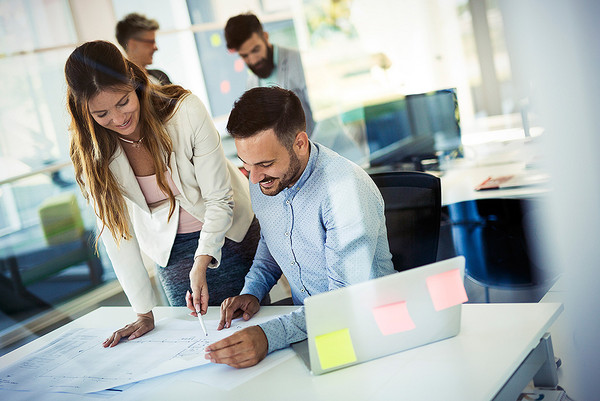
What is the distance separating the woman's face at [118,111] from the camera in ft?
4.51

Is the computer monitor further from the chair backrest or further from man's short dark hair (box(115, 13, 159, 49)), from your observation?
man's short dark hair (box(115, 13, 159, 49))

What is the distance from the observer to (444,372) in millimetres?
939

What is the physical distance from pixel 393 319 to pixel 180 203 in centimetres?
73

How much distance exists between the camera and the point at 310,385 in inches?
38.7

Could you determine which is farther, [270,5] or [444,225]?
[444,225]

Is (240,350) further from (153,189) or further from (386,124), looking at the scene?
(386,124)

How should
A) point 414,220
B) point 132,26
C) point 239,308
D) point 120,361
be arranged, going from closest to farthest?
point 120,361 < point 239,308 < point 414,220 < point 132,26

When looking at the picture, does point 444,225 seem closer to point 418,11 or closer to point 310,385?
point 418,11

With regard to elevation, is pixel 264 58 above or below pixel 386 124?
above

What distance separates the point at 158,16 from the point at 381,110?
68cm

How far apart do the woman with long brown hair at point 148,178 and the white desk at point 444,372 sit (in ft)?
1.39

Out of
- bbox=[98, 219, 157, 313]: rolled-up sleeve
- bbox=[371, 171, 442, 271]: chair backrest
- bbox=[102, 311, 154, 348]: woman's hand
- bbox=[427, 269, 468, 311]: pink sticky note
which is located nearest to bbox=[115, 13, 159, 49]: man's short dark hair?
bbox=[98, 219, 157, 313]: rolled-up sleeve

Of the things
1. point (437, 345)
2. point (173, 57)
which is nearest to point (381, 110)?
point (173, 57)

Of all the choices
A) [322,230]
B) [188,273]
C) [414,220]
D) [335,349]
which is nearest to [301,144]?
[322,230]
